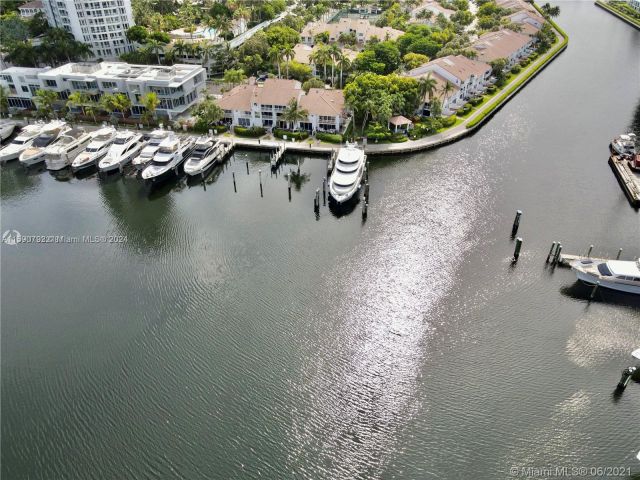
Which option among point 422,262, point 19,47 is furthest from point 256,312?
point 19,47

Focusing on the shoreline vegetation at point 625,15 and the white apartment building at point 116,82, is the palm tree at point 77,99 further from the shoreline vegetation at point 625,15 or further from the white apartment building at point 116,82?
the shoreline vegetation at point 625,15

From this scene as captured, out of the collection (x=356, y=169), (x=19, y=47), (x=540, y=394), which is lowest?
(x=540, y=394)

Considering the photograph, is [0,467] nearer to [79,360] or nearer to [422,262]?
[79,360]

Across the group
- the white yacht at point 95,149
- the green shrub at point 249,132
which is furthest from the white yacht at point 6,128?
the green shrub at point 249,132

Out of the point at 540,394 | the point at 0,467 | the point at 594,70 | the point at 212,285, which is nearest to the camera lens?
the point at 0,467

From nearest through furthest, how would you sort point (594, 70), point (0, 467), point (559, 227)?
point (0, 467) → point (559, 227) → point (594, 70)

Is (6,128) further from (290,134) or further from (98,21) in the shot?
(290,134)

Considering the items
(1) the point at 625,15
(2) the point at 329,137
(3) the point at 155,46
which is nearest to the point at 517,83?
(2) the point at 329,137

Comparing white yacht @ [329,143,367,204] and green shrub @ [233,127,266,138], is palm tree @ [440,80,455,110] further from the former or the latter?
green shrub @ [233,127,266,138]
